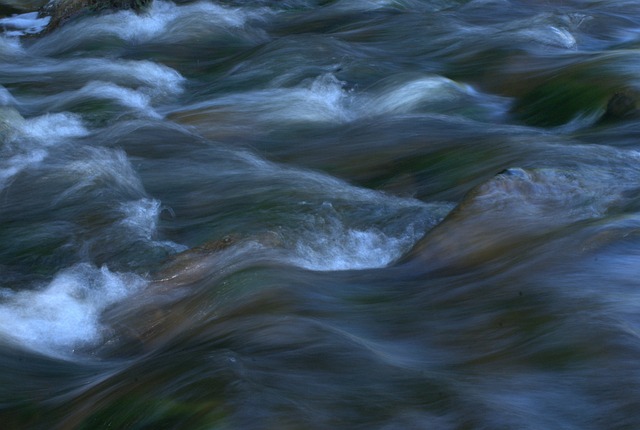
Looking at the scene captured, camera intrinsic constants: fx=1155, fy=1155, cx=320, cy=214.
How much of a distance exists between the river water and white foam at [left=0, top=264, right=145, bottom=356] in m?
0.01

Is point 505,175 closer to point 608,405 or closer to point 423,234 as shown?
point 423,234

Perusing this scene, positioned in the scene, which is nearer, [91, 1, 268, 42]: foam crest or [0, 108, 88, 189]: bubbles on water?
[0, 108, 88, 189]: bubbles on water

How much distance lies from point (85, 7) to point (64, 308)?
6335 mm

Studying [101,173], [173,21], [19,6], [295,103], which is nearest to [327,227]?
[101,173]

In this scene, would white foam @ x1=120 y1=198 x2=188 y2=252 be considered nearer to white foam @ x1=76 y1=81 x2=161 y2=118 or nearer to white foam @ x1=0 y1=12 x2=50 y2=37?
white foam @ x1=76 y1=81 x2=161 y2=118

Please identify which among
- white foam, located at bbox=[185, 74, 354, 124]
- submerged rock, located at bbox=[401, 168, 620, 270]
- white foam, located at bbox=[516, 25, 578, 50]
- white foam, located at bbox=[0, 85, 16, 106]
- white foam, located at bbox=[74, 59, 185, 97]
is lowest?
white foam, located at bbox=[0, 85, 16, 106]

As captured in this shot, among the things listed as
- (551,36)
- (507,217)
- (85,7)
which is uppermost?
(507,217)

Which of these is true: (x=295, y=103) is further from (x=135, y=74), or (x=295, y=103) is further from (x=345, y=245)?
(x=345, y=245)

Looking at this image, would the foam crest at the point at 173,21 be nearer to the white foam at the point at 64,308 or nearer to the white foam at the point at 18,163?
the white foam at the point at 18,163

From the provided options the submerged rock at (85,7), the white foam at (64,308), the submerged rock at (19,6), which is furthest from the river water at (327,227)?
the submerged rock at (19,6)

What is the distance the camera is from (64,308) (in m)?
4.79

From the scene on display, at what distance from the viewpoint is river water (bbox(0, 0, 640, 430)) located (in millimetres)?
3562

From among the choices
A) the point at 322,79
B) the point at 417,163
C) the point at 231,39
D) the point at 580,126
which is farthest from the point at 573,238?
the point at 231,39

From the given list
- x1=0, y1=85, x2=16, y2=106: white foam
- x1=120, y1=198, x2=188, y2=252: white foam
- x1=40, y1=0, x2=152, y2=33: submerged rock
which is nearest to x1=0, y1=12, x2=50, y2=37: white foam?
x1=40, y1=0, x2=152, y2=33: submerged rock
